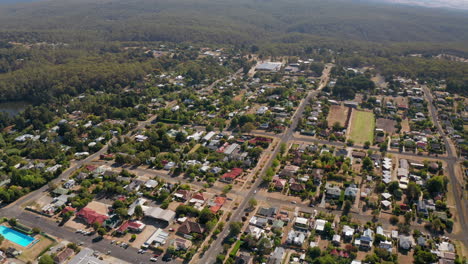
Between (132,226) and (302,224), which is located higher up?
(302,224)

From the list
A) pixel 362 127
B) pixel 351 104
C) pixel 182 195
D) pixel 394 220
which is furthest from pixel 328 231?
pixel 351 104

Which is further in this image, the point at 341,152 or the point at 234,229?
the point at 341,152

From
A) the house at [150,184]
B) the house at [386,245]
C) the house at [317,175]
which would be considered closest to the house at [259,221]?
the house at [317,175]

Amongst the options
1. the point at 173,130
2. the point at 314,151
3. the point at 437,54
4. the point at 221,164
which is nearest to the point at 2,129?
the point at 173,130

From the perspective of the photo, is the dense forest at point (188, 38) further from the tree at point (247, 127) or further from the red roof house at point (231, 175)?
the red roof house at point (231, 175)

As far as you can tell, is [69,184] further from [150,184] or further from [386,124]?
[386,124]

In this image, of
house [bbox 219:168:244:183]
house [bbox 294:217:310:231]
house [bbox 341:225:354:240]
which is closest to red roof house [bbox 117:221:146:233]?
house [bbox 219:168:244:183]

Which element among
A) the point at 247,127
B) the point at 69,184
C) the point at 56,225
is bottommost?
the point at 56,225

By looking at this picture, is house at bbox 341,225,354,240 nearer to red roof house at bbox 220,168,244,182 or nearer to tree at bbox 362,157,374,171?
tree at bbox 362,157,374,171
